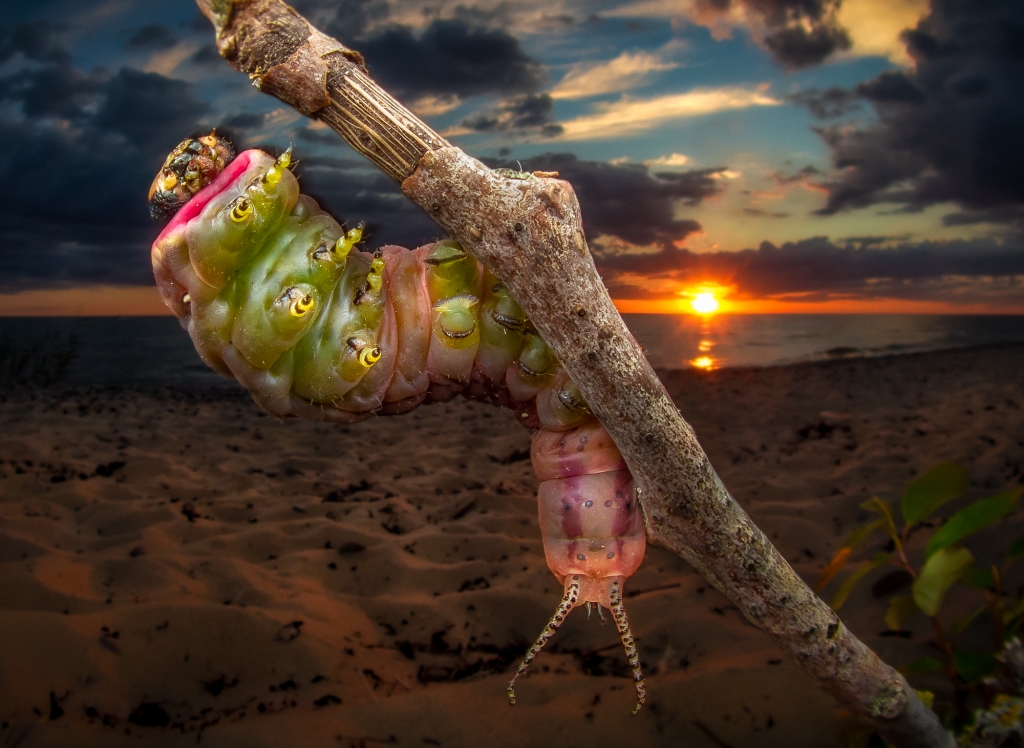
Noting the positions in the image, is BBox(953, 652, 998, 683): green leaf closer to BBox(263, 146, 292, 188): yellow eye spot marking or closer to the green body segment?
the green body segment

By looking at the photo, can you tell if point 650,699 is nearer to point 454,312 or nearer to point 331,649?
point 331,649

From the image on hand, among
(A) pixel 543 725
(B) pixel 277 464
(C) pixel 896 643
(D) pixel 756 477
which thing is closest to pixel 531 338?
(A) pixel 543 725

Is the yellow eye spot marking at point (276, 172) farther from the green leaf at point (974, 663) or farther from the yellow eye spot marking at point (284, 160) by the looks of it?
the green leaf at point (974, 663)

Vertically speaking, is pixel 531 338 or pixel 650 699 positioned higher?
pixel 531 338


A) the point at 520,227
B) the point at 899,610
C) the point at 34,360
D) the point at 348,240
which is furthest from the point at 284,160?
the point at 34,360

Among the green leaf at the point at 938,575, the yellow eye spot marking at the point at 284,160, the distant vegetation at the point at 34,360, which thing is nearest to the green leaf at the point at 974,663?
the green leaf at the point at 938,575

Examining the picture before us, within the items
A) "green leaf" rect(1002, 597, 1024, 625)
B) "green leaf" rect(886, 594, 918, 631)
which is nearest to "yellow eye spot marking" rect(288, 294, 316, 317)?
"green leaf" rect(886, 594, 918, 631)
